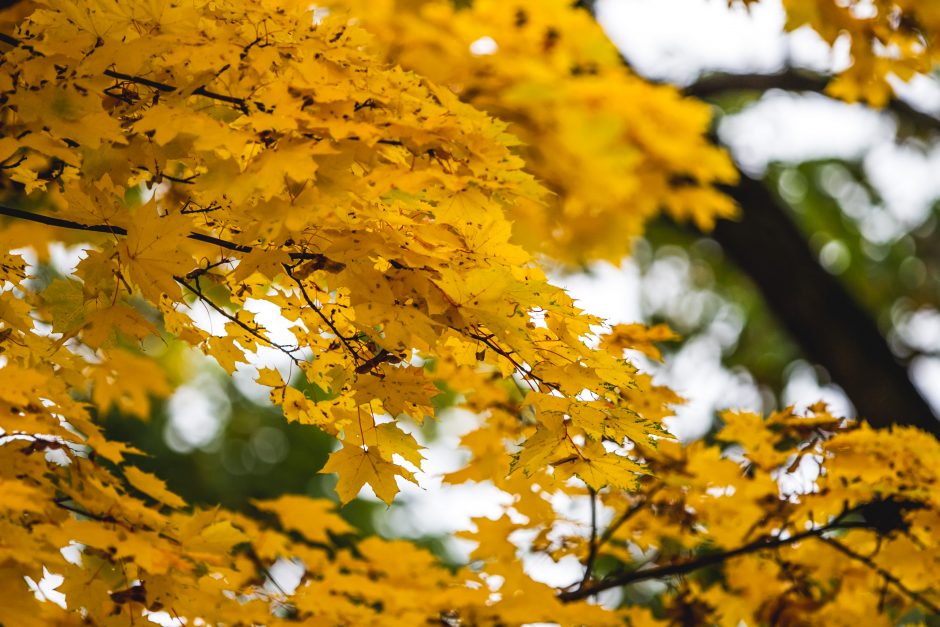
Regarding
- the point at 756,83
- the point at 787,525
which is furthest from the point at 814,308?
the point at 787,525

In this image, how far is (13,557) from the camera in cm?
114

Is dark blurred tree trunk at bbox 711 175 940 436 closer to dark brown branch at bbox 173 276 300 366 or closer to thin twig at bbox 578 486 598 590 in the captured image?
thin twig at bbox 578 486 598 590

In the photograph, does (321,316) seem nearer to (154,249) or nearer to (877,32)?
(154,249)

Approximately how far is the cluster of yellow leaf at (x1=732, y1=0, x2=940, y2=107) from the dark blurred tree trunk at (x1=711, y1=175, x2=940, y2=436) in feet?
4.60

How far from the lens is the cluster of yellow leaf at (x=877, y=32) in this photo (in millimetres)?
2254

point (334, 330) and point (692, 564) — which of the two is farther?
point (692, 564)

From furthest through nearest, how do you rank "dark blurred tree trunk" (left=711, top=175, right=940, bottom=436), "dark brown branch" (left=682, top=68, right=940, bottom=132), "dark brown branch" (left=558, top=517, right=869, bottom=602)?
1. "dark brown branch" (left=682, top=68, right=940, bottom=132)
2. "dark blurred tree trunk" (left=711, top=175, right=940, bottom=436)
3. "dark brown branch" (left=558, top=517, right=869, bottom=602)

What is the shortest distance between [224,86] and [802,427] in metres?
1.58

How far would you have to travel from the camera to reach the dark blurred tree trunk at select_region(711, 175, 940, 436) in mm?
3594

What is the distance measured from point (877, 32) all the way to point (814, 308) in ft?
5.70

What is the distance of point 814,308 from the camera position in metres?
3.95

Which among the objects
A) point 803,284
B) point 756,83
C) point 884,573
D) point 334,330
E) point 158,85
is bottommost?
point 884,573

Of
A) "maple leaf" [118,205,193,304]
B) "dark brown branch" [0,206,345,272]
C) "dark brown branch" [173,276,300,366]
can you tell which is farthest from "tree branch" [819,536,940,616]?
"maple leaf" [118,205,193,304]

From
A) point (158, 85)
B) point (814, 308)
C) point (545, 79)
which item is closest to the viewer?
point (158, 85)
